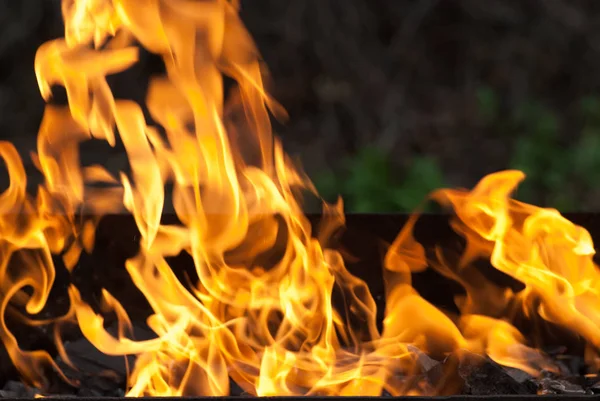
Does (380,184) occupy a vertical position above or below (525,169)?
below

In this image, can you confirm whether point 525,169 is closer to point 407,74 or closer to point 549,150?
point 549,150

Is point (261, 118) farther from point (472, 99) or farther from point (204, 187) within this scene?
point (472, 99)

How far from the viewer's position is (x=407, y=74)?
5.18 m

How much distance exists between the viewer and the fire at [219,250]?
2.50m

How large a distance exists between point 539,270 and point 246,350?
2.41 feet

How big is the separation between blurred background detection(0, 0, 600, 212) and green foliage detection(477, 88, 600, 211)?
15 mm

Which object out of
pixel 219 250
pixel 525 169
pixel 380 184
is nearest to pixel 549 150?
pixel 525 169

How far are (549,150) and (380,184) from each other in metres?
0.80

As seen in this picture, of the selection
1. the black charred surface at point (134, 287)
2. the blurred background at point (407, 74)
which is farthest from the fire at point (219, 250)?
the blurred background at point (407, 74)

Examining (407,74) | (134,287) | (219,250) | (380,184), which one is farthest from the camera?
(407,74)

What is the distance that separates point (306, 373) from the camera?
236 centimetres

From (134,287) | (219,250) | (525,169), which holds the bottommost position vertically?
(525,169)

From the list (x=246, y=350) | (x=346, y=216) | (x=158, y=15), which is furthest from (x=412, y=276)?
(x=158, y=15)

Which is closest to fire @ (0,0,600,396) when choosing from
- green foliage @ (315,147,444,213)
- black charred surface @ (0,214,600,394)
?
black charred surface @ (0,214,600,394)
